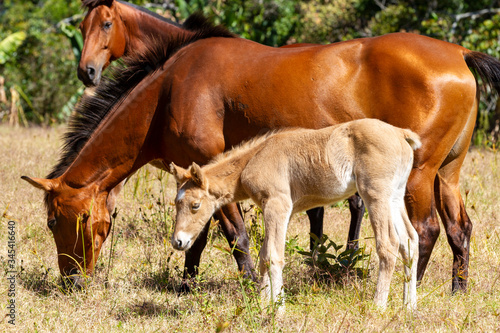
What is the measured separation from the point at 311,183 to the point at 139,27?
3.09 m

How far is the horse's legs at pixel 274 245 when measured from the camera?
4.11m

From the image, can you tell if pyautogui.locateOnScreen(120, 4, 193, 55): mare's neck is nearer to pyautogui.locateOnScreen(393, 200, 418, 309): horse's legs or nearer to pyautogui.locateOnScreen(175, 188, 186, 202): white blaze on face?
pyautogui.locateOnScreen(175, 188, 186, 202): white blaze on face

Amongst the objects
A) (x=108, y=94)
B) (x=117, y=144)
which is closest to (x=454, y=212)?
(x=117, y=144)

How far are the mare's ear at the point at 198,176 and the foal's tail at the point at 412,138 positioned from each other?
1555 mm

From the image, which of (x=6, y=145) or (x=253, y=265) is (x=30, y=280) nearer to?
(x=253, y=265)

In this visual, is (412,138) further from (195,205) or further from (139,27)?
(139,27)

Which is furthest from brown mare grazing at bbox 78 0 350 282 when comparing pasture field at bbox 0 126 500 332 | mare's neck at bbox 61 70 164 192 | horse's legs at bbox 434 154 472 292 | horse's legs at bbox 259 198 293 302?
horse's legs at bbox 259 198 293 302

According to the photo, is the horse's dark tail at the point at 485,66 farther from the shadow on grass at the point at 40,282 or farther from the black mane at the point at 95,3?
the shadow on grass at the point at 40,282

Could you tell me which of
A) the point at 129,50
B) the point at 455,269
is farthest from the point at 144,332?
the point at 129,50

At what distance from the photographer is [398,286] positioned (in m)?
4.79

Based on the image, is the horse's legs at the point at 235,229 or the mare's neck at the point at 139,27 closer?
the horse's legs at the point at 235,229

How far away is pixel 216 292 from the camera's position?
4797 mm

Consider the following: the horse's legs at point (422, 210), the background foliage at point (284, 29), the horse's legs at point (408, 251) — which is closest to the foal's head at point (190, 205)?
the horse's legs at point (408, 251)

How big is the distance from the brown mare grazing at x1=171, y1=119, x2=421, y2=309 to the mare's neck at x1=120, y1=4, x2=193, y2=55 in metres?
2.27
